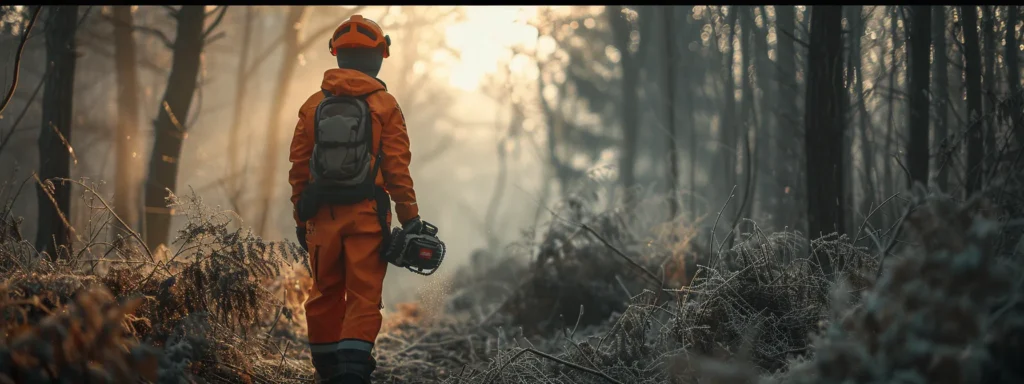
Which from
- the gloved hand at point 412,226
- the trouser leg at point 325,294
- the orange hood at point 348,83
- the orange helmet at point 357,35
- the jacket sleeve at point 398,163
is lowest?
the trouser leg at point 325,294

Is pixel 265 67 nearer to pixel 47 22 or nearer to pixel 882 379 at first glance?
pixel 47 22

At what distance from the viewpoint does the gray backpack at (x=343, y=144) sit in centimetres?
434

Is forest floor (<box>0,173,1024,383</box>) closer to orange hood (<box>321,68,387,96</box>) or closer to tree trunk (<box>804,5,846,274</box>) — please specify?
tree trunk (<box>804,5,846,274</box>)

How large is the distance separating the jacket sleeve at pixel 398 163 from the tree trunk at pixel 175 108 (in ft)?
14.2

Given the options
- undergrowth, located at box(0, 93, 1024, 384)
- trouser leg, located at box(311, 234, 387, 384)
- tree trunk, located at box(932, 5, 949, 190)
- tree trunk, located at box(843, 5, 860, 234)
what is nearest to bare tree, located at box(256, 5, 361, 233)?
undergrowth, located at box(0, 93, 1024, 384)

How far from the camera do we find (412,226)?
455 centimetres

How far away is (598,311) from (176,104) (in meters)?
5.05

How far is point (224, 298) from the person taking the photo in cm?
449

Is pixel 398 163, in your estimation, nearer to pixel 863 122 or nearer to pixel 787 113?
pixel 863 122

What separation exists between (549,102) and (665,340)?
22795mm

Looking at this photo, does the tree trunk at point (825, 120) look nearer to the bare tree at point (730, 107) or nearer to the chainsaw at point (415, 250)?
the chainsaw at point (415, 250)

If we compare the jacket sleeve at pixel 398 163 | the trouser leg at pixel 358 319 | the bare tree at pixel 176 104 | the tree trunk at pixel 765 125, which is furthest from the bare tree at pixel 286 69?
the trouser leg at pixel 358 319

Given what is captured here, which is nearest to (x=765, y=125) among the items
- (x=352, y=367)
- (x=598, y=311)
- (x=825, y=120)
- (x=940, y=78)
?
(x=940, y=78)

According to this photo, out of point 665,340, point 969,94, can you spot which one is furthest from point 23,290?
point 969,94
